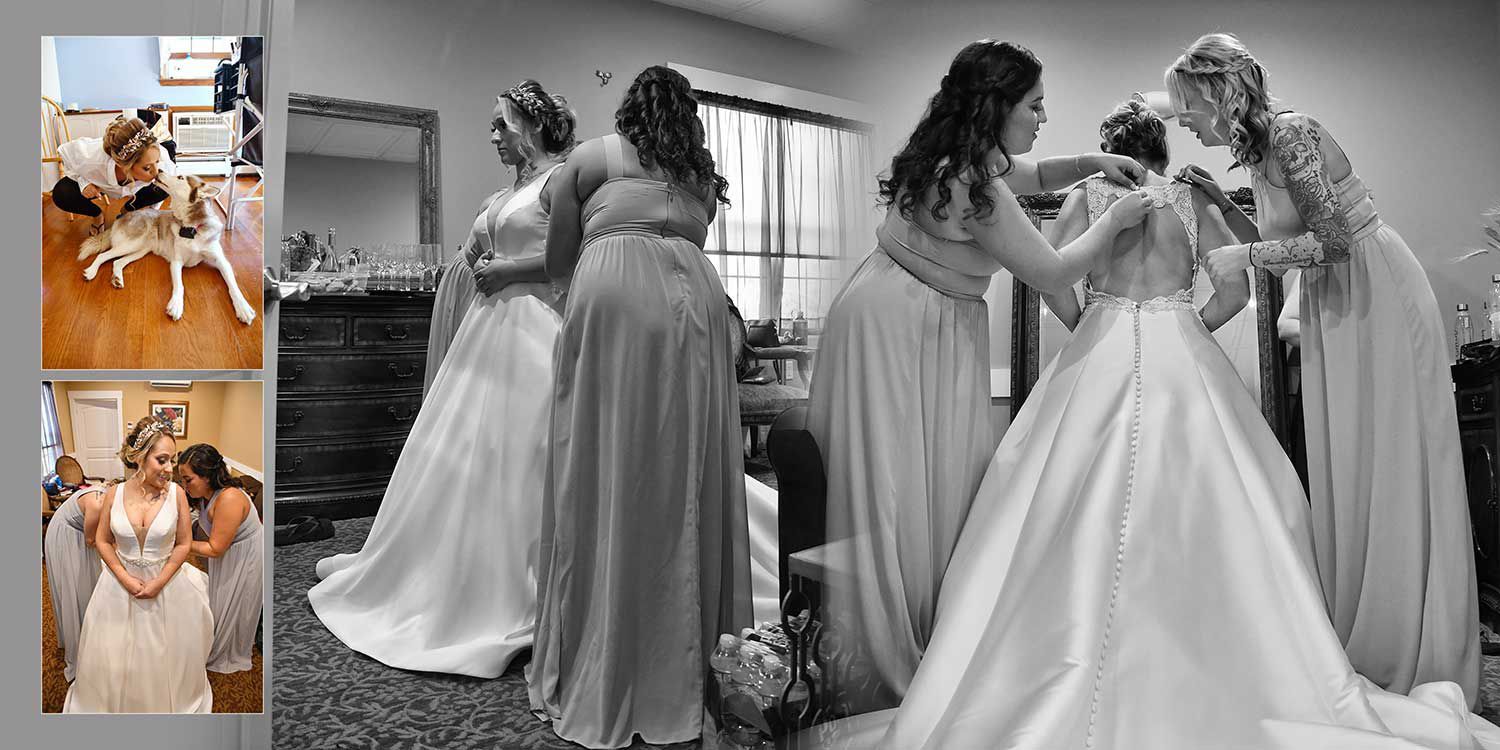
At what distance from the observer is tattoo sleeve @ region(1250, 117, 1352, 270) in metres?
1.72

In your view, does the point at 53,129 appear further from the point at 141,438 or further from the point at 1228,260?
the point at 1228,260

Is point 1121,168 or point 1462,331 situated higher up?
point 1121,168

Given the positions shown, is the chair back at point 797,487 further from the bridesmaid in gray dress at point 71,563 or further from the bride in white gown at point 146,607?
the bridesmaid in gray dress at point 71,563

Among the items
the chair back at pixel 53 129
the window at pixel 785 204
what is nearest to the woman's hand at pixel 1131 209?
the window at pixel 785 204

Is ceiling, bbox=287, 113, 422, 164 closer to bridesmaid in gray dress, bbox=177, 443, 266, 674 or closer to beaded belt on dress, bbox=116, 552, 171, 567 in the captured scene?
bridesmaid in gray dress, bbox=177, 443, 266, 674

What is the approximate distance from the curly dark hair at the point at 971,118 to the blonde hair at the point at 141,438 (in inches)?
61.1

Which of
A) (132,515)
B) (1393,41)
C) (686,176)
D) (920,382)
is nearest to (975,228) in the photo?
(920,382)

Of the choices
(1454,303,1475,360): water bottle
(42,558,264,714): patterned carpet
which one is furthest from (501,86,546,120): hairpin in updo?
(1454,303,1475,360): water bottle

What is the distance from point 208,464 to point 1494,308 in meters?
2.46

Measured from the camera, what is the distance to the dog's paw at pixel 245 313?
→ 202 centimetres

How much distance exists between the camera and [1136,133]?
183cm

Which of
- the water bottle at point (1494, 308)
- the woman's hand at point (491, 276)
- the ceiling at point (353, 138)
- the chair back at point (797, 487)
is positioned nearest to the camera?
the water bottle at point (1494, 308)

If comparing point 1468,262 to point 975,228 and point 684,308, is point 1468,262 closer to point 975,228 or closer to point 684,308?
point 975,228

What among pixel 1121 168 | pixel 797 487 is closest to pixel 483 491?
pixel 797 487
